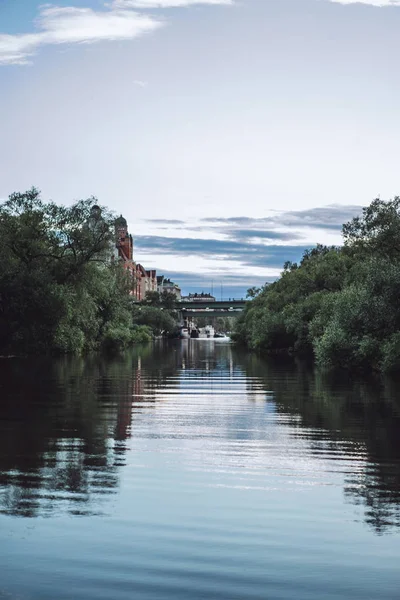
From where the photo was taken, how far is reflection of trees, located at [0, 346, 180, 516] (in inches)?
472

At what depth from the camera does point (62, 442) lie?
57.3ft


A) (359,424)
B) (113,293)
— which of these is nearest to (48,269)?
(113,293)

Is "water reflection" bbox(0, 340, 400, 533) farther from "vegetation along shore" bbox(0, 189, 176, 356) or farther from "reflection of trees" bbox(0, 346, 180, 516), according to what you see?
"vegetation along shore" bbox(0, 189, 176, 356)

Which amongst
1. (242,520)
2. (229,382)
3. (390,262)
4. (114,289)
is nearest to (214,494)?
(242,520)

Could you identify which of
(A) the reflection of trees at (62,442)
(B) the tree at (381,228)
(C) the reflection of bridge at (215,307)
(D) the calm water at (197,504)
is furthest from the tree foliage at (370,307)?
(C) the reflection of bridge at (215,307)

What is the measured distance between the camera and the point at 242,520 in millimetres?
11047

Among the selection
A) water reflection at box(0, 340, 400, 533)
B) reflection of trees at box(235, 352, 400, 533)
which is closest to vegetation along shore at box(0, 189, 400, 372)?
reflection of trees at box(235, 352, 400, 533)

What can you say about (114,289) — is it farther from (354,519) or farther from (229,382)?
(354,519)

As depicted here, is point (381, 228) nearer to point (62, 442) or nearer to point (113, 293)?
point (62, 442)

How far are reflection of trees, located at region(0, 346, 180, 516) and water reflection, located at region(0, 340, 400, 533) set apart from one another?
0.03 m

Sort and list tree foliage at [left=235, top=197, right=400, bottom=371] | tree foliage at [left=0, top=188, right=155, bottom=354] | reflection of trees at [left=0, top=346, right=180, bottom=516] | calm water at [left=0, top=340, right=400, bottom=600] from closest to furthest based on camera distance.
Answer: calm water at [left=0, top=340, right=400, bottom=600]
reflection of trees at [left=0, top=346, right=180, bottom=516]
tree foliage at [left=235, top=197, right=400, bottom=371]
tree foliage at [left=0, top=188, right=155, bottom=354]

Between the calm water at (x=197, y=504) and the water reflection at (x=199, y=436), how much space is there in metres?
0.05

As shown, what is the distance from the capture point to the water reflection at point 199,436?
12.5 m

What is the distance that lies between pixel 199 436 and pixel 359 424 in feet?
17.3
